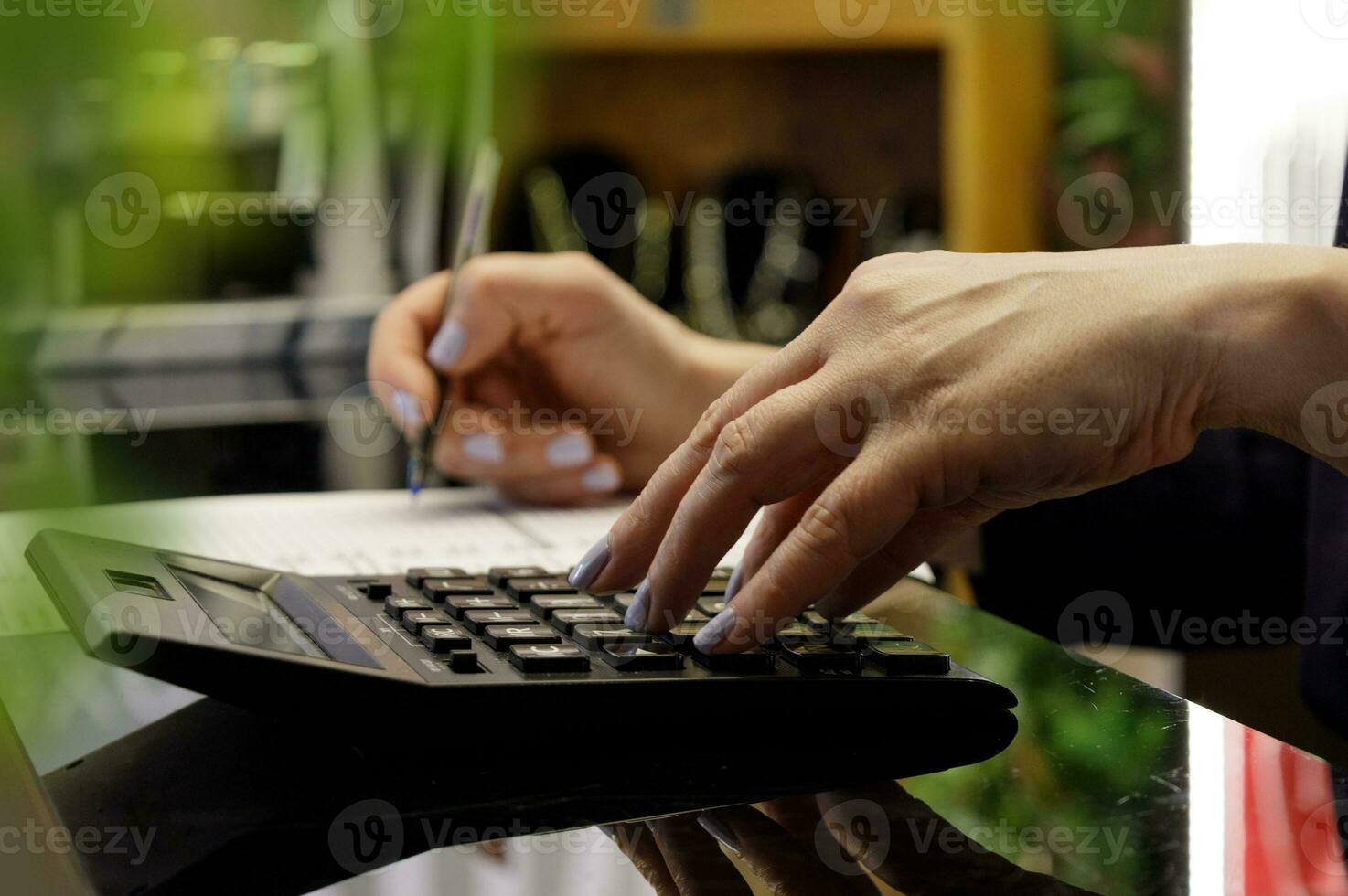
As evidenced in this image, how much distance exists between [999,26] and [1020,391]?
6.06 ft

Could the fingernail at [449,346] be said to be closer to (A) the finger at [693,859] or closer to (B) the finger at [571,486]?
(B) the finger at [571,486]

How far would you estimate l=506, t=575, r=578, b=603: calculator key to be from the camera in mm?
491

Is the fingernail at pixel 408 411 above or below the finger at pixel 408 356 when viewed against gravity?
below

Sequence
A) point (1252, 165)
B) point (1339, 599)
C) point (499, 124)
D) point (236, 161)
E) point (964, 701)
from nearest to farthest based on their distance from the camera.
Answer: point (964, 701), point (1339, 599), point (236, 161), point (499, 124), point (1252, 165)

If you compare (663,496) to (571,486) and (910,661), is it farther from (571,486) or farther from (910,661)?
(571,486)

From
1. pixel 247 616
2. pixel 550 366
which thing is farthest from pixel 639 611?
pixel 550 366

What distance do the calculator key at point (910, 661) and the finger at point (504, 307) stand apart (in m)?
0.58

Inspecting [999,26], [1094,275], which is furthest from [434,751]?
[999,26]

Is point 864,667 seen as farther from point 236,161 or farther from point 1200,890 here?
point 236,161

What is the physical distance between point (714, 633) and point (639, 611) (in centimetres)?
5

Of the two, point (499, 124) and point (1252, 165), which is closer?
point (499, 124)

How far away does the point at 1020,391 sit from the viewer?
0.43m

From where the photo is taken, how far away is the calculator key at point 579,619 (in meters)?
0.44

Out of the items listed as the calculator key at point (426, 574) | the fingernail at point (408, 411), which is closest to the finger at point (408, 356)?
the fingernail at point (408, 411)
